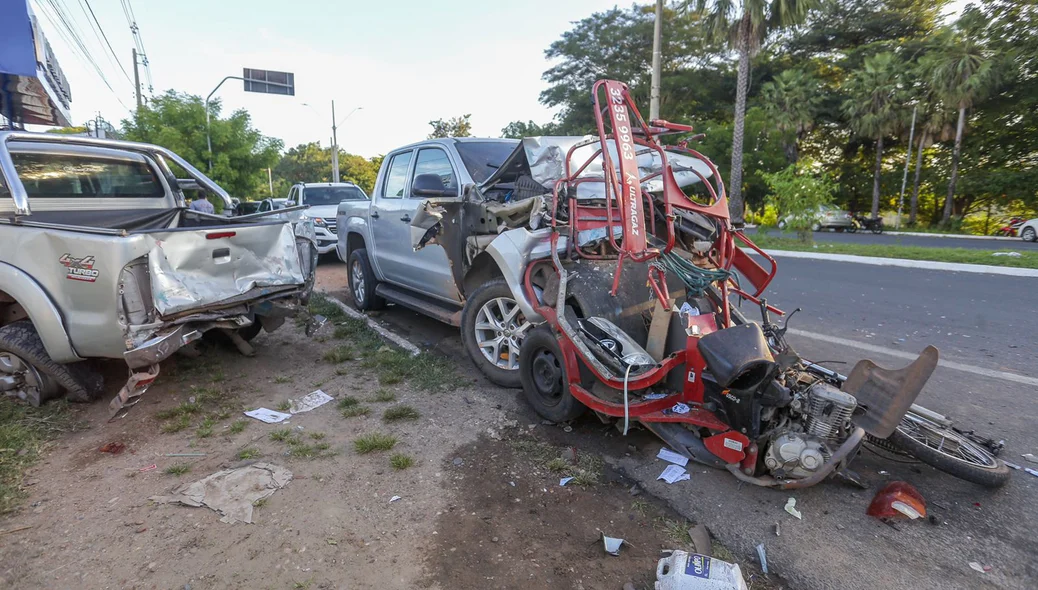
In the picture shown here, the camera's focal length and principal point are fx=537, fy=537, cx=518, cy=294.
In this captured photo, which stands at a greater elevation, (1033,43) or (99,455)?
(1033,43)

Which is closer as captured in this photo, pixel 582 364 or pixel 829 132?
pixel 582 364

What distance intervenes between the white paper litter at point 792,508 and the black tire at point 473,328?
2.02 metres

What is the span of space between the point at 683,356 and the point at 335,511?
6.88ft

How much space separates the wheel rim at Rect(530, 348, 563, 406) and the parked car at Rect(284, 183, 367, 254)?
8.77 m

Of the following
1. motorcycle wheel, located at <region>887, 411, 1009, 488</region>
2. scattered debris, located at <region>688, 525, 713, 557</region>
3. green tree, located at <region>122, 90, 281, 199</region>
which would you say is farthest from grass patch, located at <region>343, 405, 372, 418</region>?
green tree, located at <region>122, 90, 281, 199</region>

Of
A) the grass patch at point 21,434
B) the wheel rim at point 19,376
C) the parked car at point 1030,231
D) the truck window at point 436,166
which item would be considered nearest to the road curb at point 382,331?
the truck window at point 436,166

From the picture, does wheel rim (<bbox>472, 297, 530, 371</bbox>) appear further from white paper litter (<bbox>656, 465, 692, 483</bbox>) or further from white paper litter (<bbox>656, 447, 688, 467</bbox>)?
white paper litter (<bbox>656, 465, 692, 483</bbox>)

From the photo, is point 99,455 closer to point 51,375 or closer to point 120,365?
point 51,375

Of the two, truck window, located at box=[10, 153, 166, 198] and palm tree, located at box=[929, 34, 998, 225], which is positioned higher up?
palm tree, located at box=[929, 34, 998, 225]

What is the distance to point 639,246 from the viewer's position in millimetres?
3553

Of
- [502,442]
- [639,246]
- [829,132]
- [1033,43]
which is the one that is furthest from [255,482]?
[829,132]

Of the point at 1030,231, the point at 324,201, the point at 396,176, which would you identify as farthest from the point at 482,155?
the point at 1030,231

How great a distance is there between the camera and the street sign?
2352 cm

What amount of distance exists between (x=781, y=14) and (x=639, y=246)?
19659 mm
